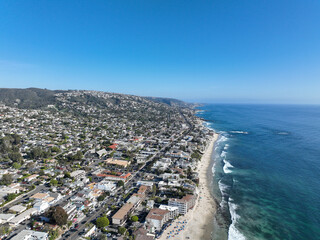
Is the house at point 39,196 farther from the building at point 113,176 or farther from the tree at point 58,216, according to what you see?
the building at point 113,176

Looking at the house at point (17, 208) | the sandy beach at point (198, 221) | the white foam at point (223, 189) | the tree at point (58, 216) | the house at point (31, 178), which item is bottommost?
the sandy beach at point (198, 221)

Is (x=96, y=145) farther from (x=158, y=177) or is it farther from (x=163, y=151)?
(x=158, y=177)

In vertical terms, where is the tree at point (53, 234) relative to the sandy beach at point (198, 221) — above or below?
above

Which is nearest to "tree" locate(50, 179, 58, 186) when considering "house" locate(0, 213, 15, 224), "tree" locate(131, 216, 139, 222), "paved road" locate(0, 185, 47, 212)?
"paved road" locate(0, 185, 47, 212)

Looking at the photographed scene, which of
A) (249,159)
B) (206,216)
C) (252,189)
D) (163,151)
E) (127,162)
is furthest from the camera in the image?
(163,151)

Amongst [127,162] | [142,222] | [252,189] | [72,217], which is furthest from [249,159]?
[72,217]

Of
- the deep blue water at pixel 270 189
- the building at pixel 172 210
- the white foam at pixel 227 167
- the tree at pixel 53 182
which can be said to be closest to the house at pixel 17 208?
the tree at pixel 53 182

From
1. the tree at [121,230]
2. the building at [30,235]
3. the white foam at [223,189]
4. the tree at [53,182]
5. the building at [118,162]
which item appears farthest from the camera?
the building at [118,162]
